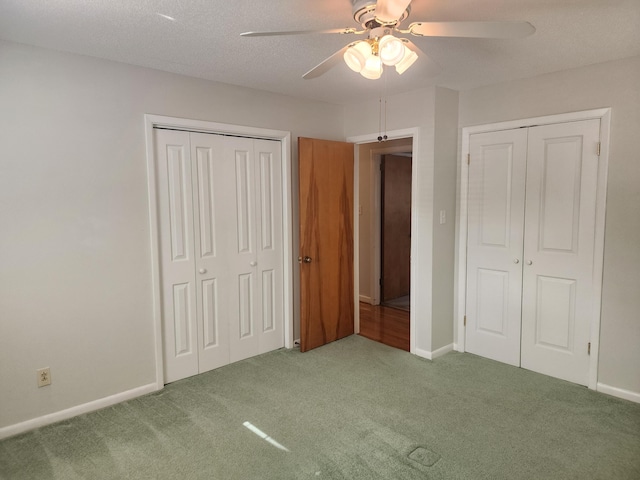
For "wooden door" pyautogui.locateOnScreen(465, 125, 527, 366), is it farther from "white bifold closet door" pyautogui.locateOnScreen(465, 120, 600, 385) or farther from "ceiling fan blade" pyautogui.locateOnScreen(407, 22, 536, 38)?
"ceiling fan blade" pyautogui.locateOnScreen(407, 22, 536, 38)

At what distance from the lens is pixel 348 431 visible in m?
2.45

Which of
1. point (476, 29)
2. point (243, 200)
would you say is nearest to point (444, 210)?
point (243, 200)

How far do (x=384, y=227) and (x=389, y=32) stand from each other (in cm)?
377

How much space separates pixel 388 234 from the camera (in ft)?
18.0

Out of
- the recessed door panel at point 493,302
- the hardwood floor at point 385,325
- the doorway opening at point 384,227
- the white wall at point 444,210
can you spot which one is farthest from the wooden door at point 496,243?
the doorway opening at point 384,227

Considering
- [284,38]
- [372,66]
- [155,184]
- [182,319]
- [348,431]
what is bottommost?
[348,431]

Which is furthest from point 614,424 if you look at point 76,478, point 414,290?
point 76,478

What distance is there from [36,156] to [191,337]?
1.65 metres

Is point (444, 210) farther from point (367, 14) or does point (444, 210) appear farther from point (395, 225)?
point (367, 14)

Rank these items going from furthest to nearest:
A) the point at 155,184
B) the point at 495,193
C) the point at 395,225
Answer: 1. the point at 395,225
2. the point at 495,193
3. the point at 155,184

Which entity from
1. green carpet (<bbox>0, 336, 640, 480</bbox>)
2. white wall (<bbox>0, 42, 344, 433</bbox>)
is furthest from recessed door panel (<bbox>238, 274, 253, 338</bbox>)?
white wall (<bbox>0, 42, 344, 433</bbox>)

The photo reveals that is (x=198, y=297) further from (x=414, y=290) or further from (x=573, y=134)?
(x=573, y=134)

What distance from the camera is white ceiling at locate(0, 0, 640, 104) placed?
1941 mm

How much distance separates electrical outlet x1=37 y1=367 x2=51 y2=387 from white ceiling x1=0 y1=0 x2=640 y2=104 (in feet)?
6.51
